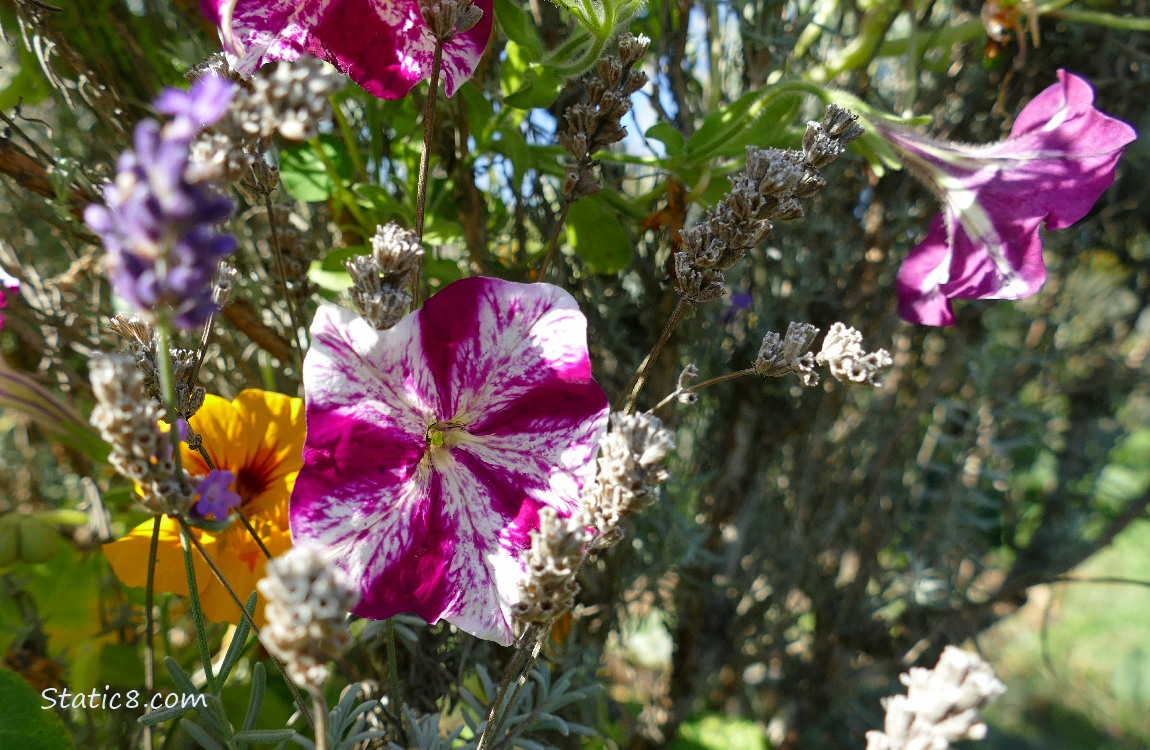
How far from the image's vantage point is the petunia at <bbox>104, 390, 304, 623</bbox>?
0.38 meters

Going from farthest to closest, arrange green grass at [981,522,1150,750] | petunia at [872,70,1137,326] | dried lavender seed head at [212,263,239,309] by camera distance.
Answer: green grass at [981,522,1150,750]
petunia at [872,70,1137,326]
dried lavender seed head at [212,263,239,309]

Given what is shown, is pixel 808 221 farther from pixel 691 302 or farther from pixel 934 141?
pixel 691 302

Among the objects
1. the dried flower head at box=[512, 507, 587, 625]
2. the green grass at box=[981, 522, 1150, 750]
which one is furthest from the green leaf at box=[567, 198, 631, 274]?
the green grass at box=[981, 522, 1150, 750]

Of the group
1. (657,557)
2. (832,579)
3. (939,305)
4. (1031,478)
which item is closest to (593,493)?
(939,305)

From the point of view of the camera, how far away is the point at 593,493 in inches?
10.5

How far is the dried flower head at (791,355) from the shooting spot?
0.32 metres

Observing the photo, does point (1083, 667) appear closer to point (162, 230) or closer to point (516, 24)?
point (516, 24)

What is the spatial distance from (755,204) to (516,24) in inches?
7.7

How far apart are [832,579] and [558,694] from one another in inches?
21.9

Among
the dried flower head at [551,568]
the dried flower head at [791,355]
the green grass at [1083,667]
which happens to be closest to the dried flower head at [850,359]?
the dried flower head at [791,355]

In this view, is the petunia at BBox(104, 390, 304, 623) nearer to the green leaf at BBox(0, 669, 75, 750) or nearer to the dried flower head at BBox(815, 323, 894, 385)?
the green leaf at BBox(0, 669, 75, 750)

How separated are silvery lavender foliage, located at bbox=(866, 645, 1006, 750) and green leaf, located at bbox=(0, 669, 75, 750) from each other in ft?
1.33

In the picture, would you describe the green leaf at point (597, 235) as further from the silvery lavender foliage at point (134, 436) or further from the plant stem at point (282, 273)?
the silvery lavender foliage at point (134, 436)

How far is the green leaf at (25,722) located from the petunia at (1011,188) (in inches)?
20.2
